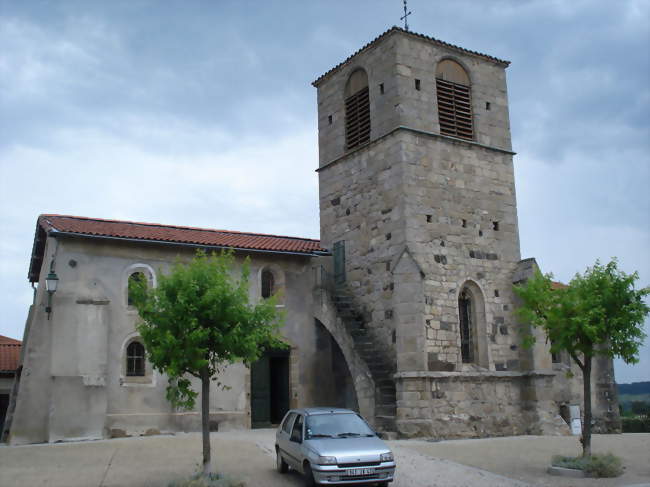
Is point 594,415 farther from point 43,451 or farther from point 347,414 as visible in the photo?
point 43,451

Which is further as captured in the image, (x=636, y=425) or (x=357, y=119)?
(x=636, y=425)

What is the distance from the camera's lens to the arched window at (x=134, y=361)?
19.6 m

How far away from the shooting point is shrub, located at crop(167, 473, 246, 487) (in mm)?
10969

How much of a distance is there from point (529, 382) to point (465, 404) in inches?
96.5

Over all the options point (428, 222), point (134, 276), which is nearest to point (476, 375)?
point (428, 222)

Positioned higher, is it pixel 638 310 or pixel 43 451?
pixel 638 310

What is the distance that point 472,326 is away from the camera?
20.8m

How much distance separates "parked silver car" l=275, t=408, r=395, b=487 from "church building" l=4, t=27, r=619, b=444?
6161 millimetres

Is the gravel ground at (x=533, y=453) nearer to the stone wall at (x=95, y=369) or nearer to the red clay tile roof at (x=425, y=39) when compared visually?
the stone wall at (x=95, y=369)

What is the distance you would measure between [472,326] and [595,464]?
8.26 metres

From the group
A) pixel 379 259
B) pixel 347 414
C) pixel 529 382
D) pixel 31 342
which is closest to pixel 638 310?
pixel 347 414

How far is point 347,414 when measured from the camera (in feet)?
42.1

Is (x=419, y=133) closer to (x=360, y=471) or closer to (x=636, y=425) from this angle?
(x=360, y=471)

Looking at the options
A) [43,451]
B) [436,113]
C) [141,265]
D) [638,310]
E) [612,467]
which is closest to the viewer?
[612,467]
